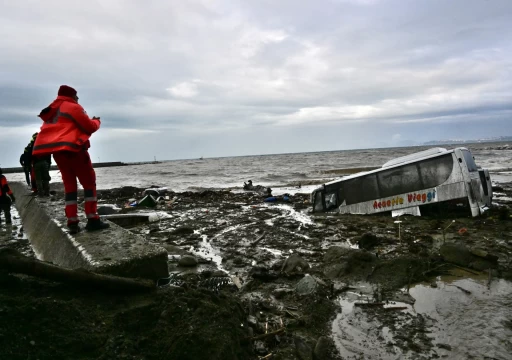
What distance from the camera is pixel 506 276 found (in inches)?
187

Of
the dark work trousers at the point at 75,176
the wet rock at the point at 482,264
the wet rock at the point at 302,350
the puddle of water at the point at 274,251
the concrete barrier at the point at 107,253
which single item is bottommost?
the wet rock at the point at 482,264

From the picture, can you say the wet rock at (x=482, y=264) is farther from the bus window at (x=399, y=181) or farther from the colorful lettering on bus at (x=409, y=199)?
the bus window at (x=399, y=181)

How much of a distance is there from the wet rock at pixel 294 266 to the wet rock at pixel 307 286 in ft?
2.62

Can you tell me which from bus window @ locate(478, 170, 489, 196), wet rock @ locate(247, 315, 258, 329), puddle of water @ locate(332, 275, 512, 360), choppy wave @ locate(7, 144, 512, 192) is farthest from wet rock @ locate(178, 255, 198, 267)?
choppy wave @ locate(7, 144, 512, 192)

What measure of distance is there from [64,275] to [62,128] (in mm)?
2352

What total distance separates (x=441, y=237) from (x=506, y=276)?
9.11ft

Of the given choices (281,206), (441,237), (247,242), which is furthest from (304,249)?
(281,206)

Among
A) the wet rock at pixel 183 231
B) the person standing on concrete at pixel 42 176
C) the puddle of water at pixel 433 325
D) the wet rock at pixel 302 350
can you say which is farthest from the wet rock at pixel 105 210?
the wet rock at pixel 302 350

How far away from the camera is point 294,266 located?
5.40m

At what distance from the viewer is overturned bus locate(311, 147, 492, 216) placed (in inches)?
361

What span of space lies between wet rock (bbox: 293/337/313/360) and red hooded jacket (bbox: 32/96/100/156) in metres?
3.51

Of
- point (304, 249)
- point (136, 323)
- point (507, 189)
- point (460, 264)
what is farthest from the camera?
point (507, 189)

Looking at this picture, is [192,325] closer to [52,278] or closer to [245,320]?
[245,320]

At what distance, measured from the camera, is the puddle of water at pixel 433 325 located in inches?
121
